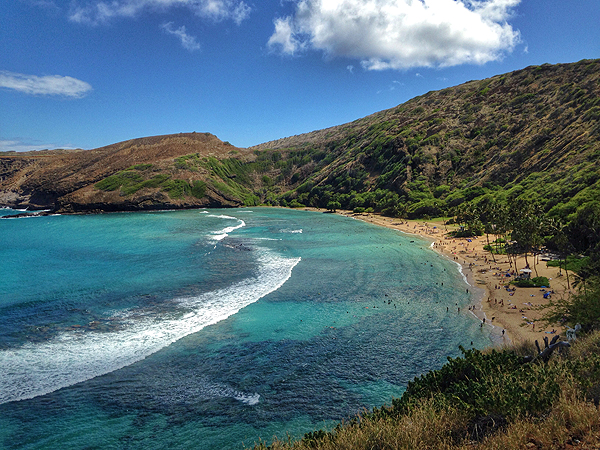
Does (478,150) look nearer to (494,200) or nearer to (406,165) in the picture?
(406,165)

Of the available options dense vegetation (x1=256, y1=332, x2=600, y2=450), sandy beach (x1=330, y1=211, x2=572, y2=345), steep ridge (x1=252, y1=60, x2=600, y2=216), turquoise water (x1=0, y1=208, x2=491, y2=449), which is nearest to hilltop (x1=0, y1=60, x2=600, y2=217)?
steep ridge (x1=252, y1=60, x2=600, y2=216)

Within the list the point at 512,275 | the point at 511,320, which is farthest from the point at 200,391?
the point at 512,275

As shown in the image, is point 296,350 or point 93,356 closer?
point 93,356

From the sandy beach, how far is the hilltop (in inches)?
534

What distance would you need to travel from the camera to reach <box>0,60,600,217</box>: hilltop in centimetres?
8000

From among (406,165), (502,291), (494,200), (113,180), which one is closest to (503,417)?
(502,291)

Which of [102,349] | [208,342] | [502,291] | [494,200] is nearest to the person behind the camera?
[102,349]

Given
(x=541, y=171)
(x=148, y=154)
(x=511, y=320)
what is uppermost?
(x=148, y=154)

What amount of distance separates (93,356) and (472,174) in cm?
11021

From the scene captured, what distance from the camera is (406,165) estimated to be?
122m

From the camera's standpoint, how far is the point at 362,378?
1967cm

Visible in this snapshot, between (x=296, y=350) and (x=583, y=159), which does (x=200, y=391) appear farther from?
(x=583, y=159)

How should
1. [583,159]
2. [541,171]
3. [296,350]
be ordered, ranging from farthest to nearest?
→ [541,171] < [583,159] < [296,350]

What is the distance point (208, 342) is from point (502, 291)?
29645mm
